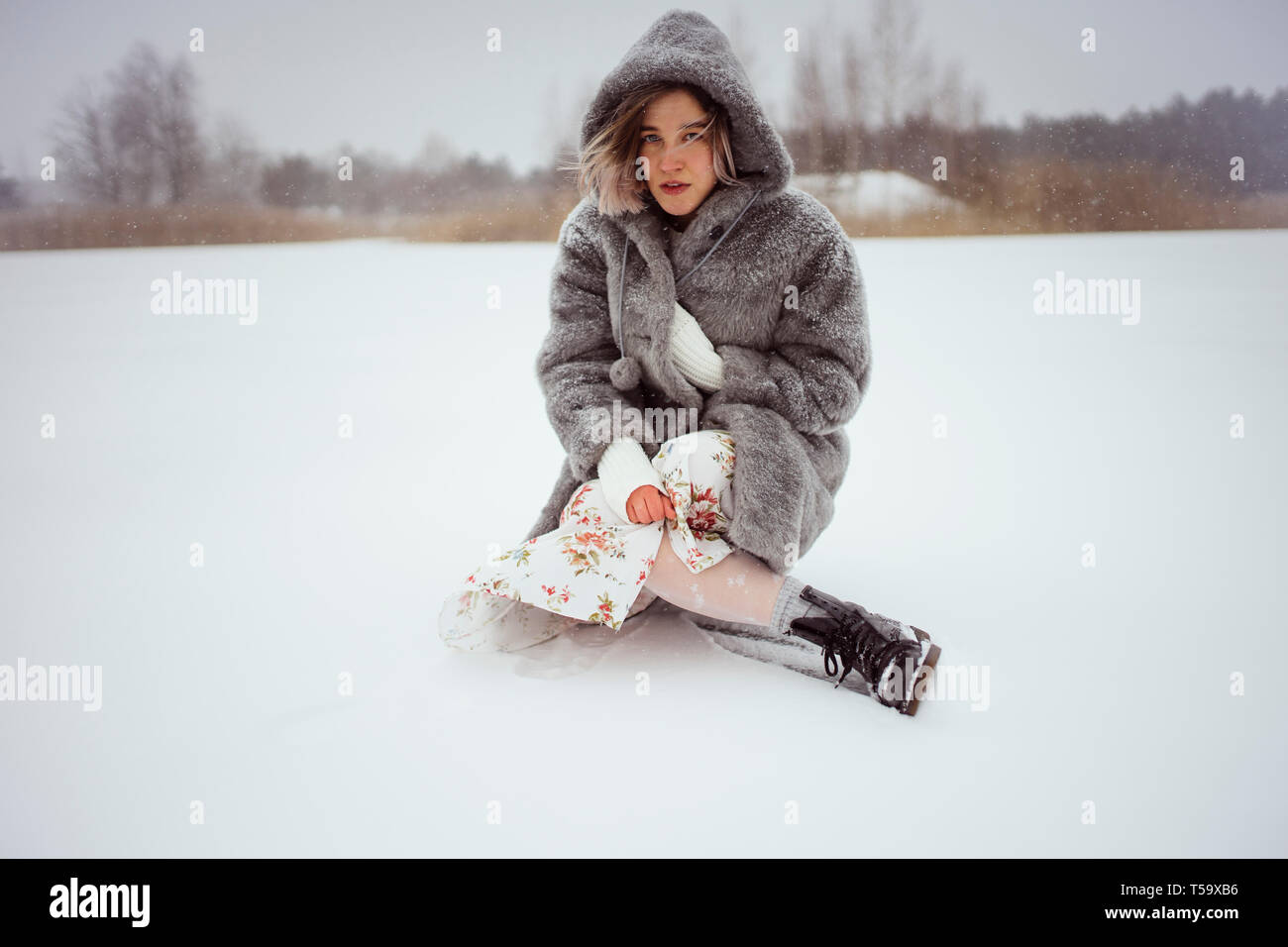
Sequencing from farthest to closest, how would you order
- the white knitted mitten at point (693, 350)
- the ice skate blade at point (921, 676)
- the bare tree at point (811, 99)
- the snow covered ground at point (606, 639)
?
the bare tree at point (811, 99), the white knitted mitten at point (693, 350), the ice skate blade at point (921, 676), the snow covered ground at point (606, 639)

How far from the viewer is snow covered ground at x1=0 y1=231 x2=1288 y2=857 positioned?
973 millimetres

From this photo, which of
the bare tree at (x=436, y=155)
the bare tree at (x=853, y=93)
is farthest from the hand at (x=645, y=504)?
the bare tree at (x=436, y=155)

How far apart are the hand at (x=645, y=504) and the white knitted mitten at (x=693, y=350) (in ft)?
0.63

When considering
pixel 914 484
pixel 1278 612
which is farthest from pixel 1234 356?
pixel 1278 612

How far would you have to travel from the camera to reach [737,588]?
1181 mm

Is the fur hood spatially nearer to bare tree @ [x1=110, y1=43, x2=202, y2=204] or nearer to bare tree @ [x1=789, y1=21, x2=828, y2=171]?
bare tree @ [x1=789, y1=21, x2=828, y2=171]

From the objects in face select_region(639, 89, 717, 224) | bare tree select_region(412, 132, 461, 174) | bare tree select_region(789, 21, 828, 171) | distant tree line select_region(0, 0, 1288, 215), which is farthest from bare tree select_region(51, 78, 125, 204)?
face select_region(639, 89, 717, 224)

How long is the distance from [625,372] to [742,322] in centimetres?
17

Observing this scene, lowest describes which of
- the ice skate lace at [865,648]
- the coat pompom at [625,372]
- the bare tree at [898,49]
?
the ice skate lace at [865,648]

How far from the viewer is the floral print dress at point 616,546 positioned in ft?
3.83

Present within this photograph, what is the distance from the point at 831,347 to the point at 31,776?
108cm

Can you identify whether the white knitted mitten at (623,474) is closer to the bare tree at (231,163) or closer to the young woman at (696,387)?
the young woman at (696,387)

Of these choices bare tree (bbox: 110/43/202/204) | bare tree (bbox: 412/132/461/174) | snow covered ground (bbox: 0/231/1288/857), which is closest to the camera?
snow covered ground (bbox: 0/231/1288/857)

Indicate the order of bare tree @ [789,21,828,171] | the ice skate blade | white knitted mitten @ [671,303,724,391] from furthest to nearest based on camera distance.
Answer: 1. bare tree @ [789,21,828,171]
2. white knitted mitten @ [671,303,724,391]
3. the ice skate blade
